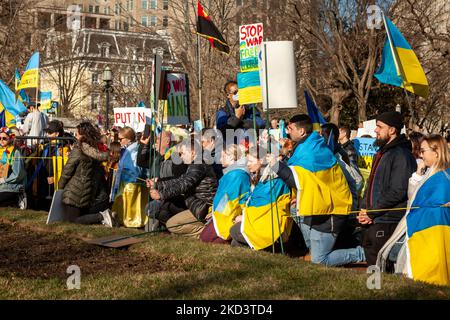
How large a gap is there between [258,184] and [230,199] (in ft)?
1.84

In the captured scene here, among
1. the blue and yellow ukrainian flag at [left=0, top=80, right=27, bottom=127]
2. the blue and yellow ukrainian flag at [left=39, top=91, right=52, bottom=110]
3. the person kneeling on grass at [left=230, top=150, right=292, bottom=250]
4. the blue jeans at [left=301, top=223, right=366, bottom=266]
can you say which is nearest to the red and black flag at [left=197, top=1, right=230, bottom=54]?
the person kneeling on grass at [left=230, top=150, right=292, bottom=250]

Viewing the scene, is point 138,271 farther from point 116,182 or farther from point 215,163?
point 116,182

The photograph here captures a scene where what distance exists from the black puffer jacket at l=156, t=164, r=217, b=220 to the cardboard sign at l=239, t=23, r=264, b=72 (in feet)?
5.12

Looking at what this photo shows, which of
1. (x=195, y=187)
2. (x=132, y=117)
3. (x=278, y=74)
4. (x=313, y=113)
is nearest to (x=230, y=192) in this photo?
(x=195, y=187)

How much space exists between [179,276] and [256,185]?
2635 millimetres

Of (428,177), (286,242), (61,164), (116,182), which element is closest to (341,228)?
(286,242)

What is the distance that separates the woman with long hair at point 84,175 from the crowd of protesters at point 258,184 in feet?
0.05

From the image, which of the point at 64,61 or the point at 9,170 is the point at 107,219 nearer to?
the point at 9,170

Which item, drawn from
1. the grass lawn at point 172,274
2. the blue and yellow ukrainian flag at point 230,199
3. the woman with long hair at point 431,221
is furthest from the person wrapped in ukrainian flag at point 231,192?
the woman with long hair at point 431,221

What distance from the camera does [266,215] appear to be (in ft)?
31.5

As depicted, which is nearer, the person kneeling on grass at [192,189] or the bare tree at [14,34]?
the person kneeling on grass at [192,189]

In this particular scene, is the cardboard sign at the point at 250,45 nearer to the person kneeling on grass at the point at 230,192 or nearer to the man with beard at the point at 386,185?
the person kneeling on grass at the point at 230,192

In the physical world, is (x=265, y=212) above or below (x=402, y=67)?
below

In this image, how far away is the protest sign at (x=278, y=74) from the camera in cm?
954
